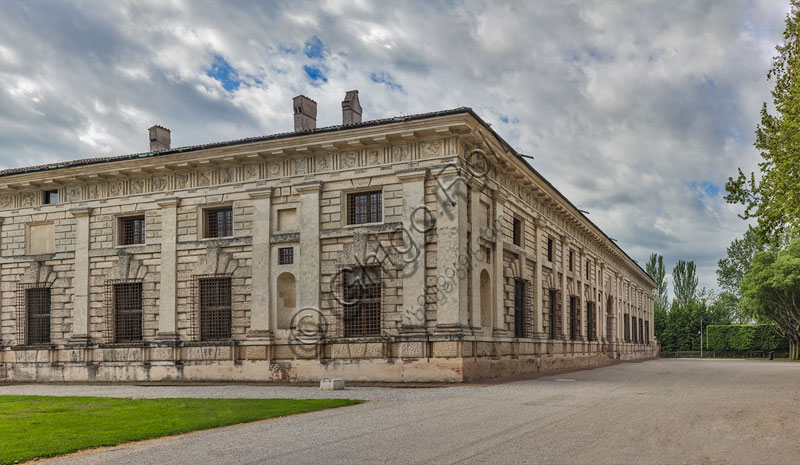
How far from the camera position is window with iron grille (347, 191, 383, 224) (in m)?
23.7

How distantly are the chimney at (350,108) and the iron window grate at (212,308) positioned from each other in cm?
732

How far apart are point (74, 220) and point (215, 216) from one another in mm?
6206

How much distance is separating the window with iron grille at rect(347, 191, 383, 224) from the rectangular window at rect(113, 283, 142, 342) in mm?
8928

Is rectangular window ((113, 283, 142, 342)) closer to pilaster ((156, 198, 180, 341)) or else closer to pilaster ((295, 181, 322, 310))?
pilaster ((156, 198, 180, 341))

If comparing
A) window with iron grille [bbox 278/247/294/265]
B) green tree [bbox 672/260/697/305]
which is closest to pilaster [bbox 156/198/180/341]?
window with iron grille [bbox 278/247/294/265]

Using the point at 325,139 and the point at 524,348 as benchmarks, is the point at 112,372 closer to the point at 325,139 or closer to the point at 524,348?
the point at 325,139

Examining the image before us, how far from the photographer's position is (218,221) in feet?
85.8

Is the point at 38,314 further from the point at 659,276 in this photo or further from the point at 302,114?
the point at 659,276

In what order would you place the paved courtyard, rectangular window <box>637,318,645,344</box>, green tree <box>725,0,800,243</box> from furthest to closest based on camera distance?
rectangular window <box>637,318,645,344</box> → green tree <box>725,0,800,243</box> → the paved courtyard

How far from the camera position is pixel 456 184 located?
22.4m

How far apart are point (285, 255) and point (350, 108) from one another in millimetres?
6334

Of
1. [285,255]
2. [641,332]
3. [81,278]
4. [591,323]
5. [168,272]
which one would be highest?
[285,255]

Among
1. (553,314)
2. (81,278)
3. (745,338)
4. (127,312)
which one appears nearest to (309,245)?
(127,312)

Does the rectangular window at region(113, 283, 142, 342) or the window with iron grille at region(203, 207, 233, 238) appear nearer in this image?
the window with iron grille at region(203, 207, 233, 238)
